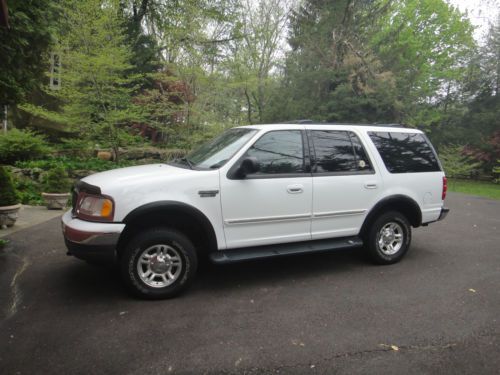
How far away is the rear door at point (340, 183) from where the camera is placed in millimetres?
4441

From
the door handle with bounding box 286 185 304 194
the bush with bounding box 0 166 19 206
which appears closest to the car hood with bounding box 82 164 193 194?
the door handle with bounding box 286 185 304 194

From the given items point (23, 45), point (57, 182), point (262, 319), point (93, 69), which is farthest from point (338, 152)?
point (93, 69)

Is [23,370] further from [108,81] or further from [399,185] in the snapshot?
[108,81]

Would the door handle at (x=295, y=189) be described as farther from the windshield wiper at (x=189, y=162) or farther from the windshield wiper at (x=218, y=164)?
the windshield wiper at (x=189, y=162)

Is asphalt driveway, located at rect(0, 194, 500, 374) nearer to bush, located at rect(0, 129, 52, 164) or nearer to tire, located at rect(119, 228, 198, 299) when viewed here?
tire, located at rect(119, 228, 198, 299)

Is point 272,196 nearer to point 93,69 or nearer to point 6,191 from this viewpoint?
point 6,191

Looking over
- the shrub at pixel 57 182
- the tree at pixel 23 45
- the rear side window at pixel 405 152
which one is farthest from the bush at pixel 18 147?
the rear side window at pixel 405 152

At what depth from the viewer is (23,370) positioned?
2.52m

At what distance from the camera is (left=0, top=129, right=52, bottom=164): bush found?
1139 centimetres

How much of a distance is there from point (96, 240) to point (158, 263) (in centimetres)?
67

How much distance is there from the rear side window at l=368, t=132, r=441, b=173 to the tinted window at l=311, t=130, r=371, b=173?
13.2 inches

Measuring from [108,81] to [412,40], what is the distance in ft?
78.1

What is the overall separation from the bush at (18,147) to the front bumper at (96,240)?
10.0 meters

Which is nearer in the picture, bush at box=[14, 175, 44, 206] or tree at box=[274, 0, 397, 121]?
bush at box=[14, 175, 44, 206]
